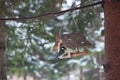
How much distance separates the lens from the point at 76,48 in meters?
2.74

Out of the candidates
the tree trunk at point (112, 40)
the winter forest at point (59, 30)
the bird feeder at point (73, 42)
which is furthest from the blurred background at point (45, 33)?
the tree trunk at point (112, 40)

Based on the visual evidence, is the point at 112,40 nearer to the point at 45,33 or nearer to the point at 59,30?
the point at 59,30

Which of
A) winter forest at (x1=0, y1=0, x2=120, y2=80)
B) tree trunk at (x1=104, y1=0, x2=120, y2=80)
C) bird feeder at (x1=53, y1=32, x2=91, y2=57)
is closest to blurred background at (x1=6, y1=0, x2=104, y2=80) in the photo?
winter forest at (x1=0, y1=0, x2=120, y2=80)

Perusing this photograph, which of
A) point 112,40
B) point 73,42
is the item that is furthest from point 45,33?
point 112,40

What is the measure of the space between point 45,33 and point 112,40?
2081 mm

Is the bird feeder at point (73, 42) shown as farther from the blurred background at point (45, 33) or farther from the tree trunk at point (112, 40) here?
the tree trunk at point (112, 40)

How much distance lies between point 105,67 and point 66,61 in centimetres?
605

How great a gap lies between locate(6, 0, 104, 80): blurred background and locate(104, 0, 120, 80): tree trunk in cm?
43

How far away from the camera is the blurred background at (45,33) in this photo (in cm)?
362

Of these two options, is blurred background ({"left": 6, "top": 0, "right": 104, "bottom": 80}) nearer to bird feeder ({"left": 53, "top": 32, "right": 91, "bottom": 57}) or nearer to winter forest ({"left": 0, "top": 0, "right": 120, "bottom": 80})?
winter forest ({"left": 0, "top": 0, "right": 120, "bottom": 80})

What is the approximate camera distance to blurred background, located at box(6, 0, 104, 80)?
11.9 feet

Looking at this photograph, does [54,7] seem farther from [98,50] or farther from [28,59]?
[28,59]

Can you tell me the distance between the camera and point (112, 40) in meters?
2.02

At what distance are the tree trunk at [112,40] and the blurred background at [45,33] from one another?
0.43 meters
